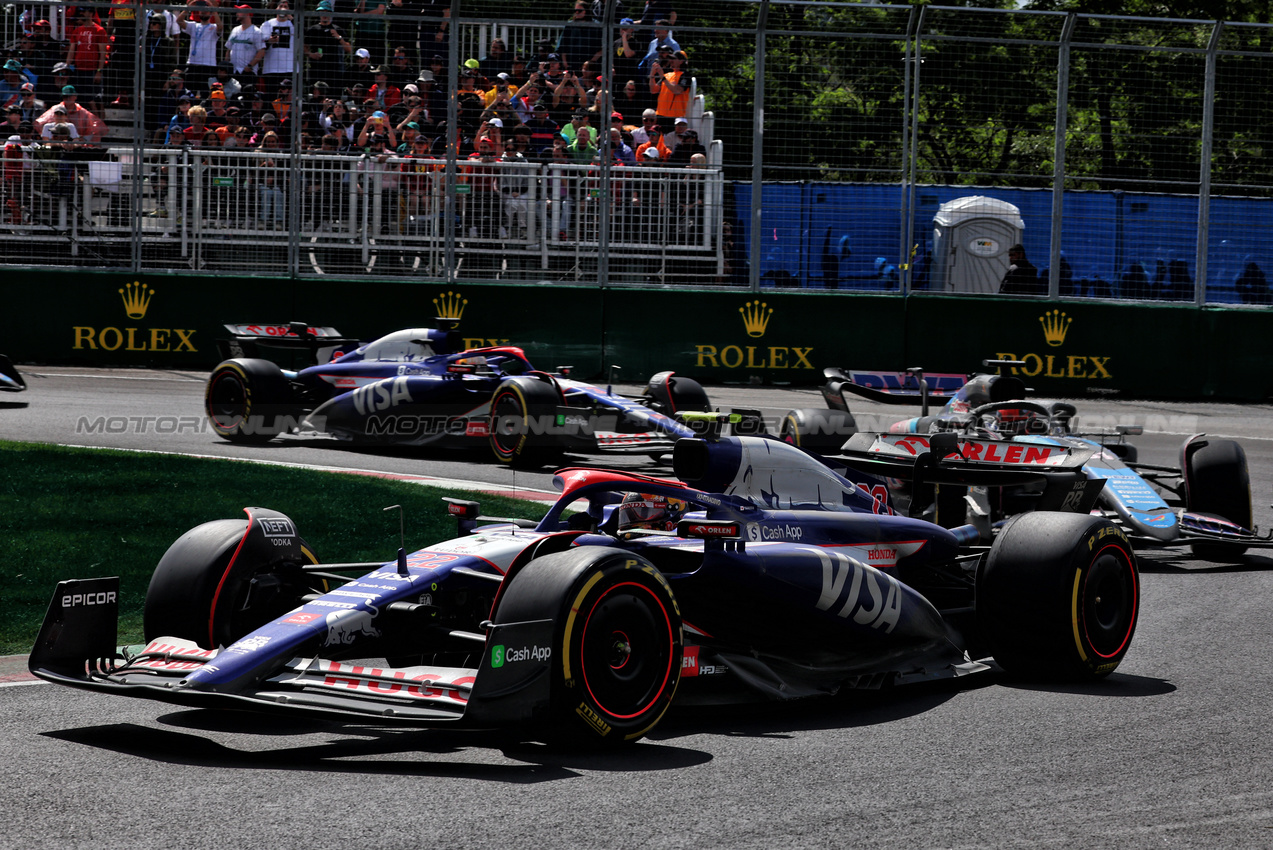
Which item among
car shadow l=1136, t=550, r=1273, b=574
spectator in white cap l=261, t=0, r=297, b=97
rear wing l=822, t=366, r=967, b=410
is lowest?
car shadow l=1136, t=550, r=1273, b=574

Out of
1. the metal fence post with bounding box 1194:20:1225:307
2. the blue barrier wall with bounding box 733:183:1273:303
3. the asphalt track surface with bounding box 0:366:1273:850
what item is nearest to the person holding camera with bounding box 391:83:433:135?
the blue barrier wall with bounding box 733:183:1273:303

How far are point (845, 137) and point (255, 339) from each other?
354 inches

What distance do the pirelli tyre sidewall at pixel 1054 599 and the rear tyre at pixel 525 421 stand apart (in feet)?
22.3

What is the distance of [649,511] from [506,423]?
23.5 feet

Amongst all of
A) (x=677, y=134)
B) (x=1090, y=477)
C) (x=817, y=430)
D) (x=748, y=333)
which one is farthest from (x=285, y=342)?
(x=1090, y=477)

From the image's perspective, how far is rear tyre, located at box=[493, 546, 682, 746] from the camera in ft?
16.3

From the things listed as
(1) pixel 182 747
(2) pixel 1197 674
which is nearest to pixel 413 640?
(1) pixel 182 747

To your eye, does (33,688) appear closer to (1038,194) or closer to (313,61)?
(313,61)

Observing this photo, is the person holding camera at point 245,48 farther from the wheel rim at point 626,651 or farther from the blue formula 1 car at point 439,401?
the wheel rim at point 626,651

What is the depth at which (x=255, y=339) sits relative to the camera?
48.0 feet

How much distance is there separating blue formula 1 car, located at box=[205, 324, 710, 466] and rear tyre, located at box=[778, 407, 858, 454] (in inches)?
47.3

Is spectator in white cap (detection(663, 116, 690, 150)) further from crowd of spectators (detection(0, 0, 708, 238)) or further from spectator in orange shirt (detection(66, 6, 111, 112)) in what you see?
spectator in orange shirt (detection(66, 6, 111, 112))

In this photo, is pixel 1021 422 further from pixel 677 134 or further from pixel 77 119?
pixel 77 119

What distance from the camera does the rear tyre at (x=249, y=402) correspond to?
14.1m
